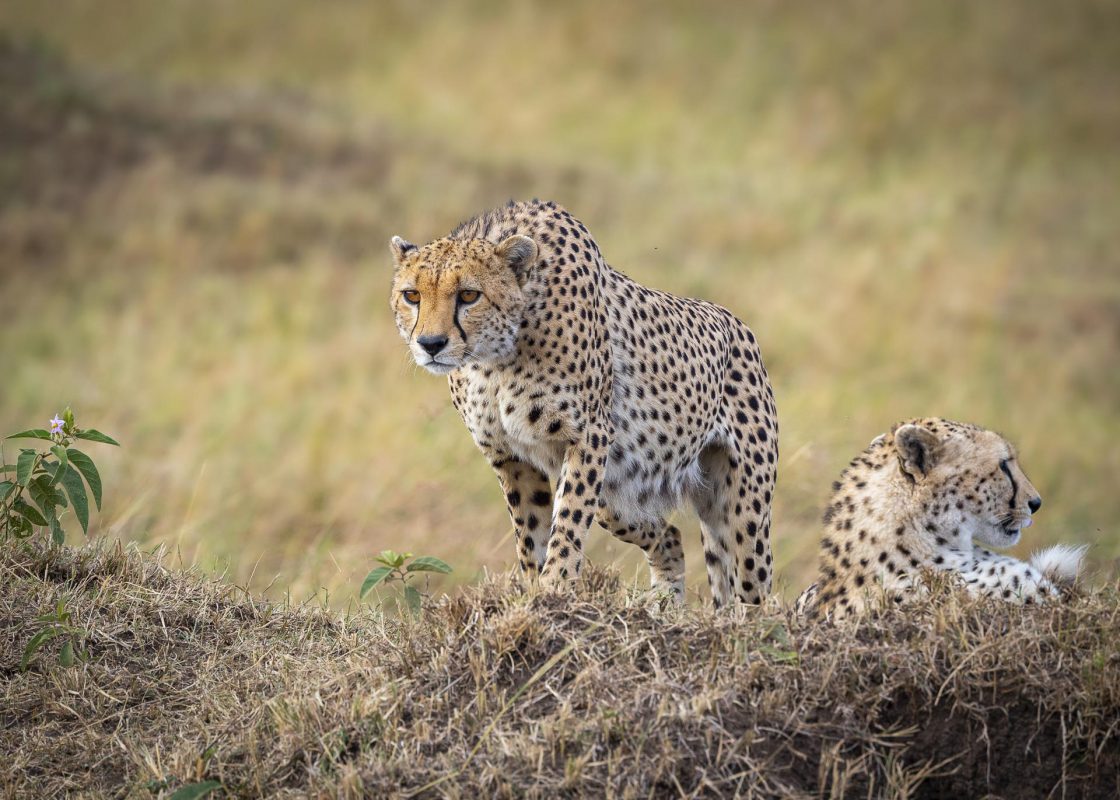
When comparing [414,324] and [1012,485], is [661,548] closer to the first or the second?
[1012,485]

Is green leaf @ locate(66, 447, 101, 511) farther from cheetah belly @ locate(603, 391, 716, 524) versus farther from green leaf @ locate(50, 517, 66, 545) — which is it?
cheetah belly @ locate(603, 391, 716, 524)

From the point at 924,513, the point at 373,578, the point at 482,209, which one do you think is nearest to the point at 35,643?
the point at 373,578

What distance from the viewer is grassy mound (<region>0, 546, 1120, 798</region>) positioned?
3.29 meters

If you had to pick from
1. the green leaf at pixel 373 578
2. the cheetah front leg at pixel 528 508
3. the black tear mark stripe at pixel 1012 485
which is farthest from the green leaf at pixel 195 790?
the black tear mark stripe at pixel 1012 485

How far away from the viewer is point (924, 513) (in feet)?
14.3

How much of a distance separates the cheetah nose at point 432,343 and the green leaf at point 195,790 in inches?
54.6

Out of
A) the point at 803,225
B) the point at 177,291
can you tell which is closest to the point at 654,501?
the point at 177,291

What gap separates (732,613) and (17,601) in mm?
1984

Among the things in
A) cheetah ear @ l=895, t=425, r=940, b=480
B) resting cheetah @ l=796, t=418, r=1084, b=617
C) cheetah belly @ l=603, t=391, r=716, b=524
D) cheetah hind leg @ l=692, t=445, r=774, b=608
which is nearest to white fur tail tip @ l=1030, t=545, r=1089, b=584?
resting cheetah @ l=796, t=418, r=1084, b=617

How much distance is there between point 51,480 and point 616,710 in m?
1.77

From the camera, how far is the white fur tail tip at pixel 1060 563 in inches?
156

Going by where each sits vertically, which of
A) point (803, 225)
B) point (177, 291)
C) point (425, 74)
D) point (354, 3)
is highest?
point (354, 3)

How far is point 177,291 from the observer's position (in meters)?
12.5

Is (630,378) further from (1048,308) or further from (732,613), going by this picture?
(1048,308)
